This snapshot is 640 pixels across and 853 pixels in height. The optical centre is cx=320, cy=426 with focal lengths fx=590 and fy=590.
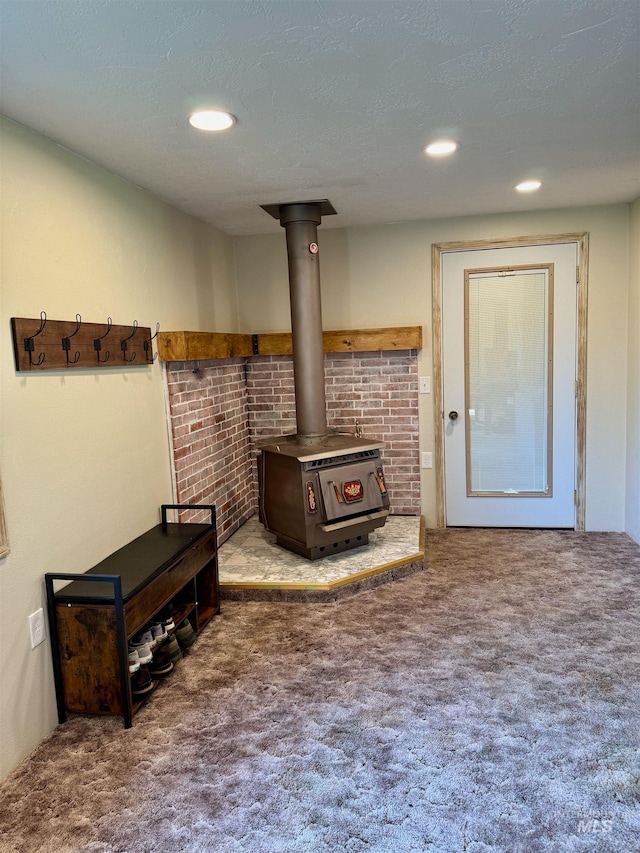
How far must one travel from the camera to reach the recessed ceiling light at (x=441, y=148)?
2508 millimetres

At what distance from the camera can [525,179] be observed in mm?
3166

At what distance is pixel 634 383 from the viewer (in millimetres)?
3883

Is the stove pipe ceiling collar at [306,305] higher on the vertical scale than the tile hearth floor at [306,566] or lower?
higher

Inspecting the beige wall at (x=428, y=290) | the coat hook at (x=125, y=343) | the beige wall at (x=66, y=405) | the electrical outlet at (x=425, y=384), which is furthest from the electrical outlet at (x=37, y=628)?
the electrical outlet at (x=425, y=384)

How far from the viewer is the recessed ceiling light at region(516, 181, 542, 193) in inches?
128

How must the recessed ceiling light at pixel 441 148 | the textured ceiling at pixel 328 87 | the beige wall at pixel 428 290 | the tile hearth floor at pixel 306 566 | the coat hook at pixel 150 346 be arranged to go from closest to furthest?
the textured ceiling at pixel 328 87, the recessed ceiling light at pixel 441 148, the coat hook at pixel 150 346, the tile hearth floor at pixel 306 566, the beige wall at pixel 428 290

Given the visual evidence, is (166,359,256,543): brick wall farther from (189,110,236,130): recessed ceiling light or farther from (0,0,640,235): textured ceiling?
(189,110,236,130): recessed ceiling light

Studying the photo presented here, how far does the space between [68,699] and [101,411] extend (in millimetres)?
1154

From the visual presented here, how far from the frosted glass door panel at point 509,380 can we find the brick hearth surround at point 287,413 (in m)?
0.45

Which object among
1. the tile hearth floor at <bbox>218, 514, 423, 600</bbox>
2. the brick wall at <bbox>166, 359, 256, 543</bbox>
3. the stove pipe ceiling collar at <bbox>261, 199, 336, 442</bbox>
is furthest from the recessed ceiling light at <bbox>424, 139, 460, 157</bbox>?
the tile hearth floor at <bbox>218, 514, 423, 600</bbox>

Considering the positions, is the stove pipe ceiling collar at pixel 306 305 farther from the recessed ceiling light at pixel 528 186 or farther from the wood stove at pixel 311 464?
the recessed ceiling light at pixel 528 186

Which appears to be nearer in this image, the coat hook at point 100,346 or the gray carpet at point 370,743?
the gray carpet at point 370,743

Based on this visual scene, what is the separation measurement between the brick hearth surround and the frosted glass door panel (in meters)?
0.45
